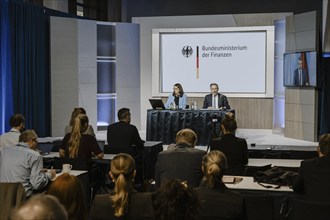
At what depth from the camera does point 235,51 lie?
13.5 metres

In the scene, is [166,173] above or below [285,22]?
below

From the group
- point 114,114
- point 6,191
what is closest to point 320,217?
point 6,191

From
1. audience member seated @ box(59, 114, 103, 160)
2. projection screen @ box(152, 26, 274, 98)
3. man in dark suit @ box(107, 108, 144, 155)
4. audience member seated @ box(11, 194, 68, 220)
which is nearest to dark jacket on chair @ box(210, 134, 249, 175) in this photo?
audience member seated @ box(59, 114, 103, 160)

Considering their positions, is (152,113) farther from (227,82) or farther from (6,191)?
(6,191)

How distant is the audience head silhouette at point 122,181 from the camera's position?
319cm

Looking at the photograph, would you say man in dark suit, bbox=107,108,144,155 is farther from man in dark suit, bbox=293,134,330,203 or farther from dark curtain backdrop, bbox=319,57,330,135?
dark curtain backdrop, bbox=319,57,330,135

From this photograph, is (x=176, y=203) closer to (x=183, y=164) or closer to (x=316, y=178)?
(x=316, y=178)

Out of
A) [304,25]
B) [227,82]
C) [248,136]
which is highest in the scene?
[304,25]

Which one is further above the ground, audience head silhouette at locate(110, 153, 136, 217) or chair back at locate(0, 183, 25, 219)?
audience head silhouette at locate(110, 153, 136, 217)

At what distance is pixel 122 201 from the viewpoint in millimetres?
3186

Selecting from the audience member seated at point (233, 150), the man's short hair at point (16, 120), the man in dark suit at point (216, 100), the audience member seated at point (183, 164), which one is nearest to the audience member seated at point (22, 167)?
the audience member seated at point (183, 164)

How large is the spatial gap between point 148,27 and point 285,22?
387 cm

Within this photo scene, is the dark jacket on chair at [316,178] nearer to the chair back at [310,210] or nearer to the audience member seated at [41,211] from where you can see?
the chair back at [310,210]

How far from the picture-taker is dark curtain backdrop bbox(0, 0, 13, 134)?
33.2ft
